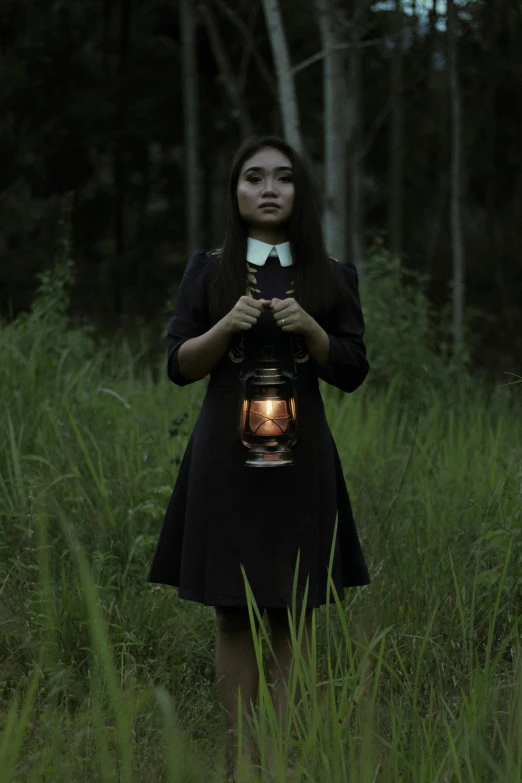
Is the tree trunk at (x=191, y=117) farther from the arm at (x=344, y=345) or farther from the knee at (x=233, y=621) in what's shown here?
the knee at (x=233, y=621)

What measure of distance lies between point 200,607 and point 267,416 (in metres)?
1.41

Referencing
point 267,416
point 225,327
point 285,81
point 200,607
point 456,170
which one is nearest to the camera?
point 267,416

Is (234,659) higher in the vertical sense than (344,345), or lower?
lower

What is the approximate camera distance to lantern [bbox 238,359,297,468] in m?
2.61

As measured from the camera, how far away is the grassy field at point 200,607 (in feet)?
7.39

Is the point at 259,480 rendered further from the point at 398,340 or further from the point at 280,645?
the point at 398,340

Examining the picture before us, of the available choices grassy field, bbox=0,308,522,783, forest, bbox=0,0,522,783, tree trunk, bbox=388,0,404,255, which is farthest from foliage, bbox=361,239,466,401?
tree trunk, bbox=388,0,404,255

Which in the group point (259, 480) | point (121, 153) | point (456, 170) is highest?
point (121, 153)

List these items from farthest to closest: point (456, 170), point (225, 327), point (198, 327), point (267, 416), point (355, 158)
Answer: point (355, 158)
point (456, 170)
point (198, 327)
point (225, 327)
point (267, 416)

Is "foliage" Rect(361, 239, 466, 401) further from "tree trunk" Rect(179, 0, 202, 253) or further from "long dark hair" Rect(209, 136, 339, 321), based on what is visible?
"tree trunk" Rect(179, 0, 202, 253)

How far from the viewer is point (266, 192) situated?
292 cm

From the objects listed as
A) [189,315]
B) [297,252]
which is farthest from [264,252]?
[189,315]

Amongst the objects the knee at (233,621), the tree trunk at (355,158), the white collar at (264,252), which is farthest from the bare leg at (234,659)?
the tree trunk at (355,158)

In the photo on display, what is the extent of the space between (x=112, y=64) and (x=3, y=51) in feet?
14.9
